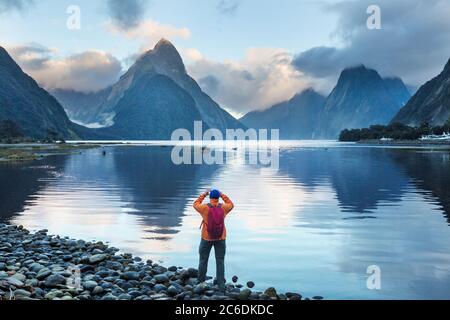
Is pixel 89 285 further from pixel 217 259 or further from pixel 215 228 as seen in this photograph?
pixel 215 228

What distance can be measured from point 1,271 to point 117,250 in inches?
233

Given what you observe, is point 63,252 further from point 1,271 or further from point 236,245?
point 236,245

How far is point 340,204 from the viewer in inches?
1454

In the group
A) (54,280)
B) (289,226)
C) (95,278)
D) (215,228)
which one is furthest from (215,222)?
(289,226)

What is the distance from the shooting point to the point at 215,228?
15883 millimetres

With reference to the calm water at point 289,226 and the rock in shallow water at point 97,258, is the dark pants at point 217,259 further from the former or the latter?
the rock in shallow water at point 97,258

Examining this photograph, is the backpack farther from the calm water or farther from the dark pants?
the calm water

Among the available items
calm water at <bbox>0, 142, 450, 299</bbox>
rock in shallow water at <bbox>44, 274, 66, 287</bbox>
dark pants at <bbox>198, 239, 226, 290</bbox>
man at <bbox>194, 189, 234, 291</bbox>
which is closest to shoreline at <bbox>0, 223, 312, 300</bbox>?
rock in shallow water at <bbox>44, 274, 66, 287</bbox>

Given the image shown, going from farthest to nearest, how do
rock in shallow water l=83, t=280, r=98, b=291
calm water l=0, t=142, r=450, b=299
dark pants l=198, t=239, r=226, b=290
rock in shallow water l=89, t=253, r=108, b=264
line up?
rock in shallow water l=89, t=253, r=108, b=264 < calm water l=0, t=142, r=450, b=299 < dark pants l=198, t=239, r=226, b=290 < rock in shallow water l=83, t=280, r=98, b=291

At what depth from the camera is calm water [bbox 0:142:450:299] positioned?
18078 millimetres

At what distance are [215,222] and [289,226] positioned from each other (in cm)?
1323

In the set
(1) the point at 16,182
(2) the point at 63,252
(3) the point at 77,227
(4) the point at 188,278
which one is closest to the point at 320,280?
(4) the point at 188,278

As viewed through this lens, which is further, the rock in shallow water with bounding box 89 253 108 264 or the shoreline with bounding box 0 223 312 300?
the rock in shallow water with bounding box 89 253 108 264

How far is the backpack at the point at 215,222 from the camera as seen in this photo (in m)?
15.6
